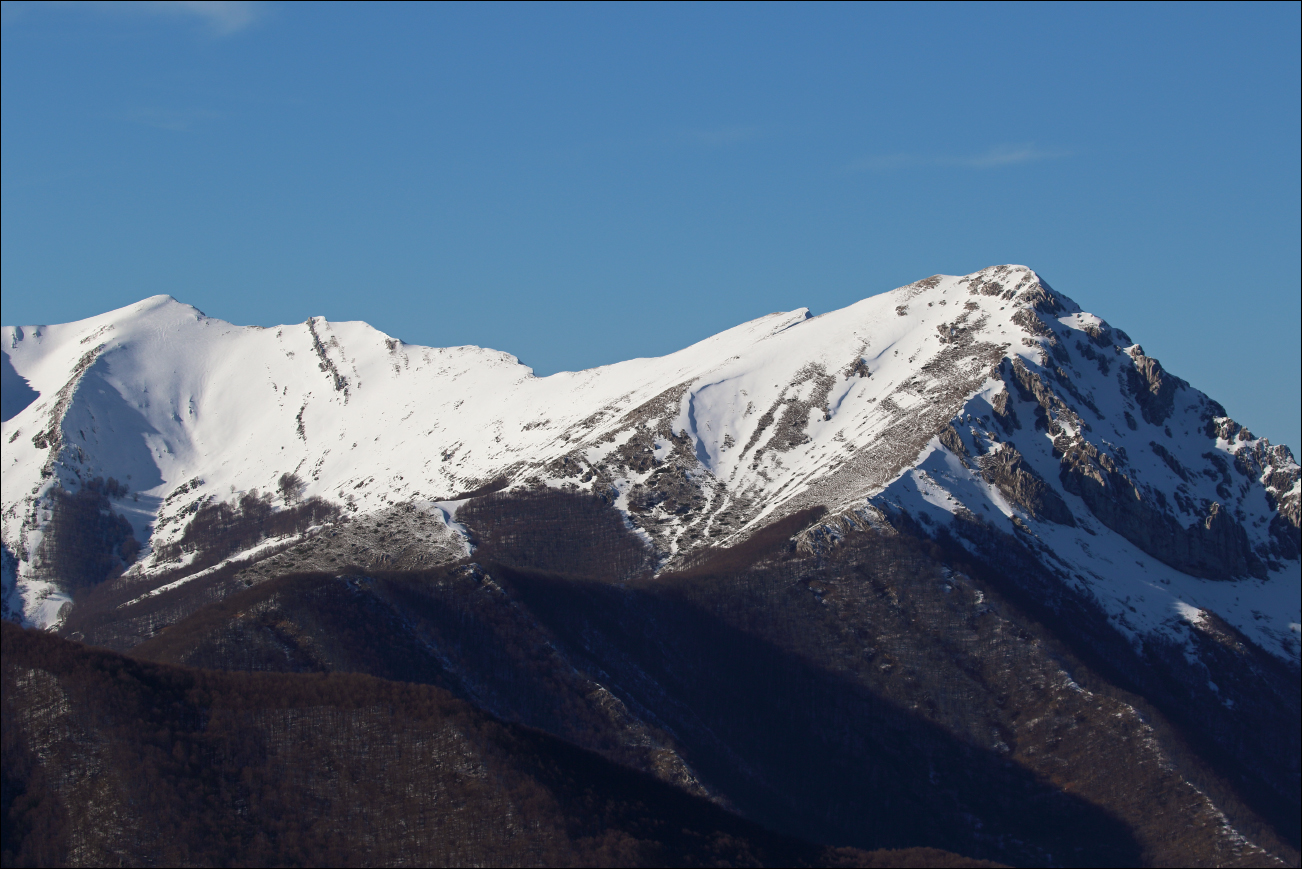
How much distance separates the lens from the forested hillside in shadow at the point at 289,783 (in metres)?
162

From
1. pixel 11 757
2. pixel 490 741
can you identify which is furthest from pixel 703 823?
pixel 11 757

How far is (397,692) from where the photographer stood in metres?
189

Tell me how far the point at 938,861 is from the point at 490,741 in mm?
56394

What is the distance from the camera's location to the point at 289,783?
173375mm

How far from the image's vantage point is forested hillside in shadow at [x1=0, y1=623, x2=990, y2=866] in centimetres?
16200

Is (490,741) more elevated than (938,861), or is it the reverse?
(490,741)

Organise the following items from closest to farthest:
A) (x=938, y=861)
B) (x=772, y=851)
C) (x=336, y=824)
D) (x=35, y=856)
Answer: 1. (x=35, y=856)
2. (x=336, y=824)
3. (x=772, y=851)
4. (x=938, y=861)

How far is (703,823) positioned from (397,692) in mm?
37226

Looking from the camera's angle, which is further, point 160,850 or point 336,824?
point 336,824

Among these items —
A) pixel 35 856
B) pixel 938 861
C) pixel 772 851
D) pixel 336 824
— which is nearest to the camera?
pixel 35 856

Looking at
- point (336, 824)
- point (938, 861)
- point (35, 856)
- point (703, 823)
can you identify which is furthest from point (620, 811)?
point (35, 856)

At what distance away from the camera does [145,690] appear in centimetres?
17575

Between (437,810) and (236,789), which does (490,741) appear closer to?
(437,810)

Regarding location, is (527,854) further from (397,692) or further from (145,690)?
(145,690)
